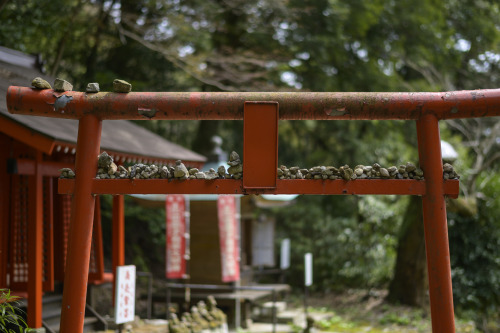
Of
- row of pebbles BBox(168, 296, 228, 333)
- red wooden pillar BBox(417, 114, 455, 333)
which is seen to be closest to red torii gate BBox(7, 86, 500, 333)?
red wooden pillar BBox(417, 114, 455, 333)

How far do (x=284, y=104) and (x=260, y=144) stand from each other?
407 mm

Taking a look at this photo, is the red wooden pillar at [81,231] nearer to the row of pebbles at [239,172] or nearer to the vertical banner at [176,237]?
the row of pebbles at [239,172]

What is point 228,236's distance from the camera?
11.1 m

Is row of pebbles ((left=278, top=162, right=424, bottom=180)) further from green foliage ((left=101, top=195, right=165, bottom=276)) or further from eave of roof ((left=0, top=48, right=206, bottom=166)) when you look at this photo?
green foliage ((left=101, top=195, right=165, bottom=276))

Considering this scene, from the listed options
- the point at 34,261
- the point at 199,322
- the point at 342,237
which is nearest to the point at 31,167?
the point at 34,261

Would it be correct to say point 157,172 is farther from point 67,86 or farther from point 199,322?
point 199,322

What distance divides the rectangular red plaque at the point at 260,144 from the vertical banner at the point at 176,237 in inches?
250

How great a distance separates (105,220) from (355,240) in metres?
7.41

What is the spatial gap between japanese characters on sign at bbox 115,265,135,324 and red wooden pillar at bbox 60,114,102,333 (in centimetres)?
175

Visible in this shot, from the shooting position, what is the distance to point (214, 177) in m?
4.69

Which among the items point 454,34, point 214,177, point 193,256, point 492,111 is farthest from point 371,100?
point 454,34

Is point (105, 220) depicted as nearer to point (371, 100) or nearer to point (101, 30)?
point (101, 30)

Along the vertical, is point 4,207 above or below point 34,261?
above

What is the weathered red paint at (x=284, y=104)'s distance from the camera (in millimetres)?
4734
